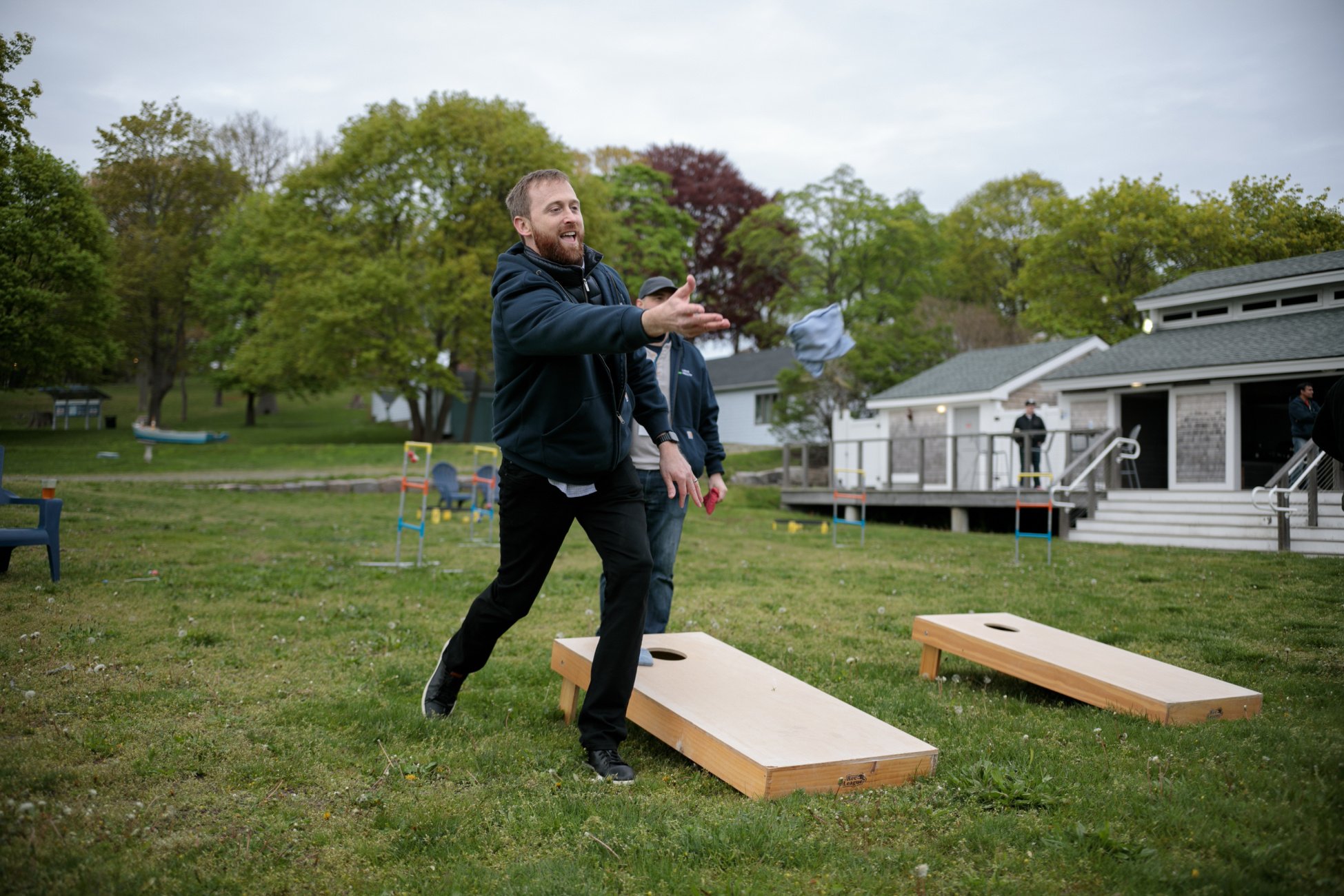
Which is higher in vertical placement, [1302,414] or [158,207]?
[158,207]

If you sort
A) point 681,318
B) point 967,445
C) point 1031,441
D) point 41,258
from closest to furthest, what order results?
1. point 681,318
2. point 41,258
3. point 1031,441
4. point 967,445

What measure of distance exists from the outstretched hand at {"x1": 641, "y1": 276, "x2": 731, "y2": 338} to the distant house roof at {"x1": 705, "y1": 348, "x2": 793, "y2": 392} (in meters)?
34.1

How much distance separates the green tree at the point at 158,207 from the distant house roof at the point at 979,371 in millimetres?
18350

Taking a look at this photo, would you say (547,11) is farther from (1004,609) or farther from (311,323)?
(311,323)

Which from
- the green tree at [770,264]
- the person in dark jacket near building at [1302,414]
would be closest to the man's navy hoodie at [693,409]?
the person in dark jacket near building at [1302,414]

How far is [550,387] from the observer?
3.34 m

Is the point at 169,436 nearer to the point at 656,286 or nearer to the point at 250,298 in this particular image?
the point at 250,298

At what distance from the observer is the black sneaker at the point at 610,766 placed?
336 cm

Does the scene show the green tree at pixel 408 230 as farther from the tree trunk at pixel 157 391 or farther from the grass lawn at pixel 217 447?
the tree trunk at pixel 157 391

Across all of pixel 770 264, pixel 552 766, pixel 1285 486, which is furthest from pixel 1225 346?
pixel 770 264

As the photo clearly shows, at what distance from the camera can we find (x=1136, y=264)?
459 inches

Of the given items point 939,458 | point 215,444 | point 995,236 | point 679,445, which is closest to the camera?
point 679,445

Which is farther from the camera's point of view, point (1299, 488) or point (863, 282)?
point (863, 282)

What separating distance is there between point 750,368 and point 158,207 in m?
28.2
